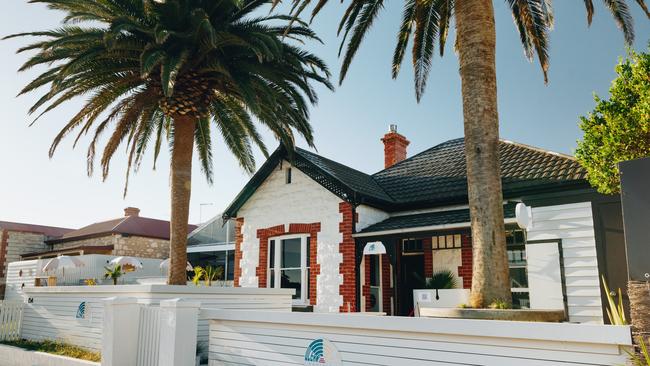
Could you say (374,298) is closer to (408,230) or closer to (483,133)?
(408,230)

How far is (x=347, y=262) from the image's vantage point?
13359 mm

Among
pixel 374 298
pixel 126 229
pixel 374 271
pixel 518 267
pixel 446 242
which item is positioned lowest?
pixel 374 298

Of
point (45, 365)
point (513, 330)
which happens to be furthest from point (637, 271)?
point (45, 365)

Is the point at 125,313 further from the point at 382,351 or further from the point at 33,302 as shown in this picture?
the point at 33,302

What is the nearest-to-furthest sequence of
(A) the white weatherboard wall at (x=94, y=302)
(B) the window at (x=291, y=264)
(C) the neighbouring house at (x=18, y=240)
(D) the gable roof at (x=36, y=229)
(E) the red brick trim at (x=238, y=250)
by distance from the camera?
(A) the white weatherboard wall at (x=94, y=302), (B) the window at (x=291, y=264), (E) the red brick trim at (x=238, y=250), (C) the neighbouring house at (x=18, y=240), (D) the gable roof at (x=36, y=229)

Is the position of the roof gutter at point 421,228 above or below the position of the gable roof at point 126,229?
below

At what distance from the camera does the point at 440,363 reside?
17.0 feet

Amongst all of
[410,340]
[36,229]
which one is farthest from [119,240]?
[410,340]

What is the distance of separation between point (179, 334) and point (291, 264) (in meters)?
7.46

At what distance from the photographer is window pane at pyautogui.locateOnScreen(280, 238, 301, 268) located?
14.7m

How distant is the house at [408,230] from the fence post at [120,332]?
6020mm

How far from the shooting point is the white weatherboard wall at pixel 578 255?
32.5 ft

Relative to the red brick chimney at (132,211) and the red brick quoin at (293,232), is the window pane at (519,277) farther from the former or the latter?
the red brick chimney at (132,211)

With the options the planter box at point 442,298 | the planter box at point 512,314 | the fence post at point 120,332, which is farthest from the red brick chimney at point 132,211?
the planter box at point 512,314
